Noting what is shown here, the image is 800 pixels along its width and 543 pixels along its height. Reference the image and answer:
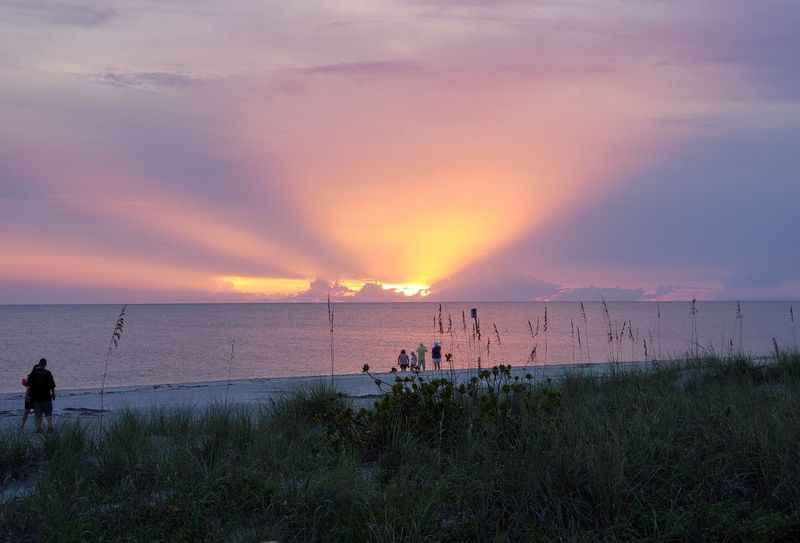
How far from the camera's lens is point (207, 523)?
6285 mm

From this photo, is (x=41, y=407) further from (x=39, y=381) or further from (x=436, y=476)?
(x=436, y=476)

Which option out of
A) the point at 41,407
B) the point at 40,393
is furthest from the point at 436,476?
the point at 40,393

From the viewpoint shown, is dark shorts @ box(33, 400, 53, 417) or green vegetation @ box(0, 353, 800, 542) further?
dark shorts @ box(33, 400, 53, 417)

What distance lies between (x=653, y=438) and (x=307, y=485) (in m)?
3.76

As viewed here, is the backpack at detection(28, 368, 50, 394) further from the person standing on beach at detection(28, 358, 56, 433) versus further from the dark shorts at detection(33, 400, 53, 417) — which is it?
the dark shorts at detection(33, 400, 53, 417)

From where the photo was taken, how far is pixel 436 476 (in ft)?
23.8

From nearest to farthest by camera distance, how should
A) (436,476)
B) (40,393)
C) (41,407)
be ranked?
(436,476), (41,407), (40,393)

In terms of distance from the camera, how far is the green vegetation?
6133mm

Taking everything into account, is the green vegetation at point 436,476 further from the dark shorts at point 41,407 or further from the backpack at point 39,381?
the backpack at point 39,381

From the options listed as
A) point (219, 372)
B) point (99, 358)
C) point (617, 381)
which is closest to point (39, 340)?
point (99, 358)

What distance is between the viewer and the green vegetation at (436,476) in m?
6.13

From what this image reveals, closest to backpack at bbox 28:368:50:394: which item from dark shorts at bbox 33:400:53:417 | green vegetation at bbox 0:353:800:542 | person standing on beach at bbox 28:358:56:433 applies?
person standing on beach at bbox 28:358:56:433

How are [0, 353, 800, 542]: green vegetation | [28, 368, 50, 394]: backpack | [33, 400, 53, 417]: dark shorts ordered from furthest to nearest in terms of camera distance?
1. [28, 368, 50, 394]: backpack
2. [33, 400, 53, 417]: dark shorts
3. [0, 353, 800, 542]: green vegetation

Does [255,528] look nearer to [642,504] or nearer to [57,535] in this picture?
[57,535]
